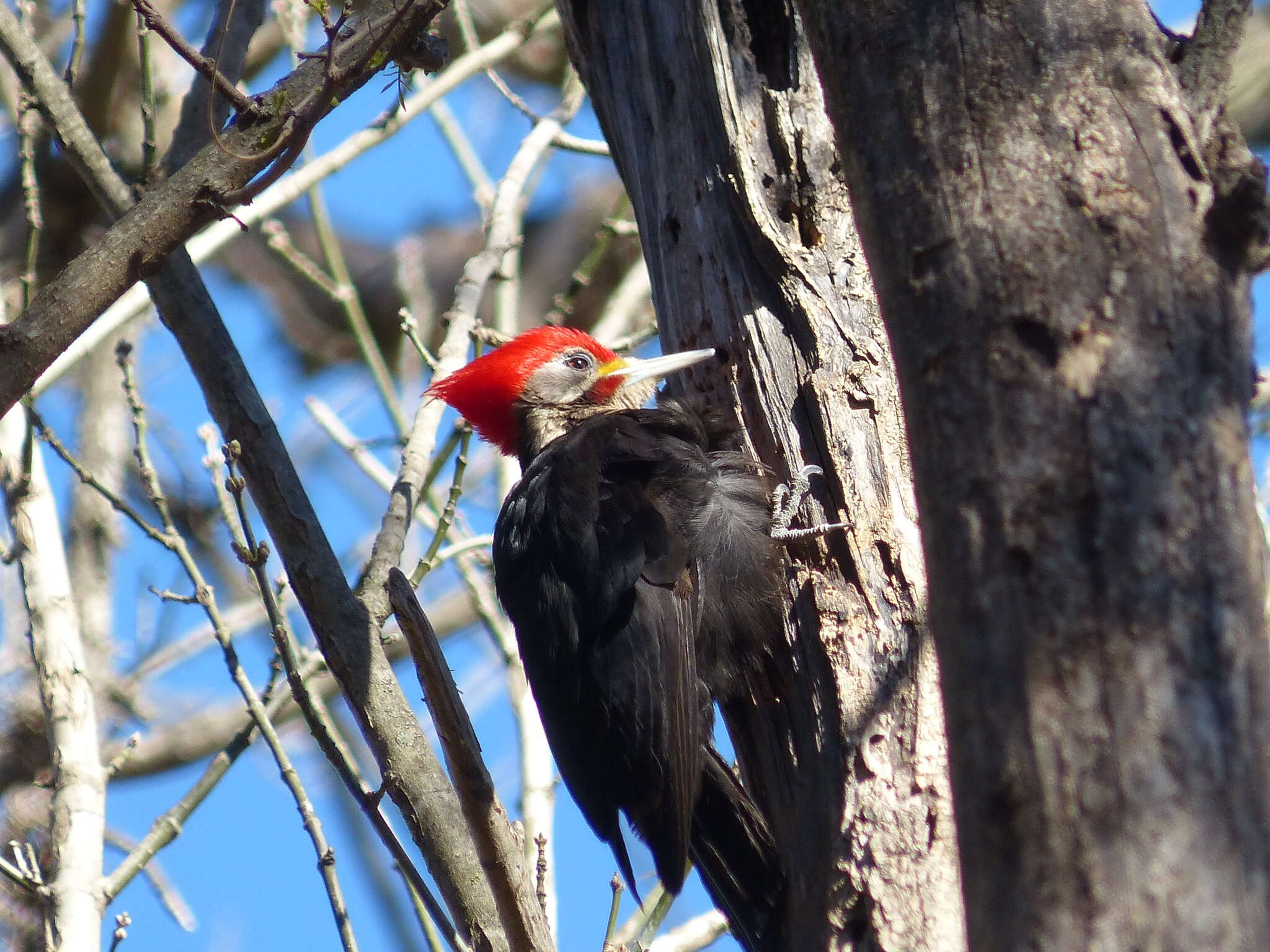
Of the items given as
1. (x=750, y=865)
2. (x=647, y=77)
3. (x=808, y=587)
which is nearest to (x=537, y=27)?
(x=647, y=77)

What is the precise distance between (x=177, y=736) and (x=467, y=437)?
411 cm

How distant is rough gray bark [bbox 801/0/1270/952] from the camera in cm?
139

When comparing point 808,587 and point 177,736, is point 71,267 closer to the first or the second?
point 808,587

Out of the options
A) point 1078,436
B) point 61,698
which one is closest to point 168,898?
point 61,698

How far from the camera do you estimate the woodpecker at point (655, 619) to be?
3023mm

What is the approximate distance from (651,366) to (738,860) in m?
1.44

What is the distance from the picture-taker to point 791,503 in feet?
9.80

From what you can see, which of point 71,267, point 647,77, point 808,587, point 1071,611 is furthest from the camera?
point 647,77

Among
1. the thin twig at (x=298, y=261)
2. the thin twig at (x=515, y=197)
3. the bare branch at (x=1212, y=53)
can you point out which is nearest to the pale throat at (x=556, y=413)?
the thin twig at (x=515, y=197)

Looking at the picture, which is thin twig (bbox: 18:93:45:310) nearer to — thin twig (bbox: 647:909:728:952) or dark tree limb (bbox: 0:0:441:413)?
dark tree limb (bbox: 0:0:441:413)

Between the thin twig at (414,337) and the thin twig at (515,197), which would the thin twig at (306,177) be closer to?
the thin twig at (515,197)

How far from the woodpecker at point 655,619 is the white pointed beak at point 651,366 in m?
0.01

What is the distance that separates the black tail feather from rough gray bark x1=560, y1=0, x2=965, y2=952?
3.2 inches

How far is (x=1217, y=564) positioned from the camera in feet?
4.93
